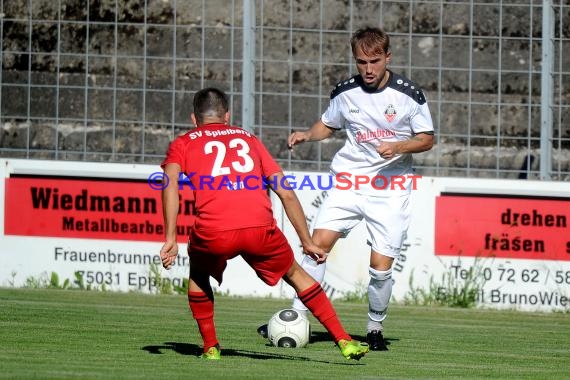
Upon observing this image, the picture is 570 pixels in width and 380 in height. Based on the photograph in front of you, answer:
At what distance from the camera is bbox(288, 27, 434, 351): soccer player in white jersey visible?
31.4 feet

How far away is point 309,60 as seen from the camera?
1434 cm

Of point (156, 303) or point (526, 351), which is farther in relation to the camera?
point (156, 303)

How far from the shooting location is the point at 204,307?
26.6 ft

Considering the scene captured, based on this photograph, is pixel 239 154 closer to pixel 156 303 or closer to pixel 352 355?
pixel 352 355

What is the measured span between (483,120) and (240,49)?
267 centimetres

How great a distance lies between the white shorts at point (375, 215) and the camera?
32.1ft

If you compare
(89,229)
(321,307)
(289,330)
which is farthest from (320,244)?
(89,229)

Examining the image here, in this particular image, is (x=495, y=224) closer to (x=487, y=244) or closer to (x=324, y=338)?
(x=487, y=244)

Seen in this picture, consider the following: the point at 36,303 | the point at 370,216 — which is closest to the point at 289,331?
the point at 370,216

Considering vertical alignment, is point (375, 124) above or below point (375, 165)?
above

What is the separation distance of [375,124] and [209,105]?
1.96 meters

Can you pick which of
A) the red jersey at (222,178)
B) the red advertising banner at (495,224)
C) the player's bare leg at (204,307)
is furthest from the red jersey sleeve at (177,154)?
the red advertising banner at (495,224)

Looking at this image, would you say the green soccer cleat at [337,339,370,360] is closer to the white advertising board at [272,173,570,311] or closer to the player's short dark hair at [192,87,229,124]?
the player's short dark hair at [192,87,229,124]

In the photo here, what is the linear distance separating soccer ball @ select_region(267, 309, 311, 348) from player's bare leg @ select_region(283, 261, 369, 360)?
1130 millimetres
